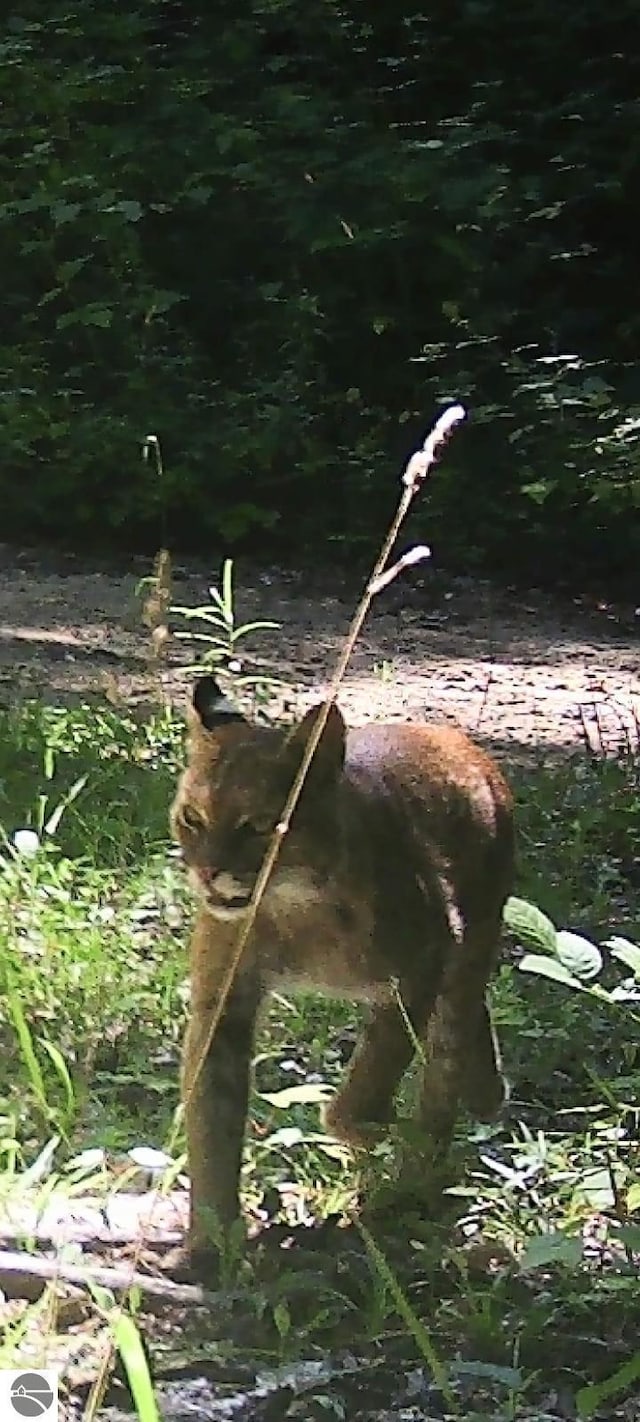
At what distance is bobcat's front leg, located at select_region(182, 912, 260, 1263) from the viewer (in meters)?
0.85

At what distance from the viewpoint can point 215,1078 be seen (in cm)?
87

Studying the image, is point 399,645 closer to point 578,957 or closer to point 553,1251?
point 578,957

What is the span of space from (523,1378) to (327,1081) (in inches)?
7.6

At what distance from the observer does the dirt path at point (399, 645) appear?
112 cm

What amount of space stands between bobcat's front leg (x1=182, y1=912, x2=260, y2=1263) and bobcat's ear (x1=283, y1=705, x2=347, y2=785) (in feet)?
0.27

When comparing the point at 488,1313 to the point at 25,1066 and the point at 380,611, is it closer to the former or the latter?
the point at 25,1066

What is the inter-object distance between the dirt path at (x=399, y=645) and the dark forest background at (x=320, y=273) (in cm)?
3

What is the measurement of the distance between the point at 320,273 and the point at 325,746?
0.47 metres

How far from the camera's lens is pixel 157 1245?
2.71ft

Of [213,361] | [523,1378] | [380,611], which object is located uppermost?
[213,361]

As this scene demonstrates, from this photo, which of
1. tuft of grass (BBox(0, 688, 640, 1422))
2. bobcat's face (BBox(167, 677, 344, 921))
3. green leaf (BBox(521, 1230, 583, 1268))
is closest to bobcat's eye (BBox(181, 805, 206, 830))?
bobcat's face (BBox(167, 677, 344, 921))

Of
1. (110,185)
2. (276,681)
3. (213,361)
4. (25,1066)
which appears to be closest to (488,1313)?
A: (25,1066)

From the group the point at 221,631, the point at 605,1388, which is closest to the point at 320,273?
the point at 221,631

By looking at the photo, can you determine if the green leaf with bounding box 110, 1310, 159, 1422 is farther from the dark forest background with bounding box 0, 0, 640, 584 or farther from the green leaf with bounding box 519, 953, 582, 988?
the dark forest background with bounding box 0, 0, 640, 584
